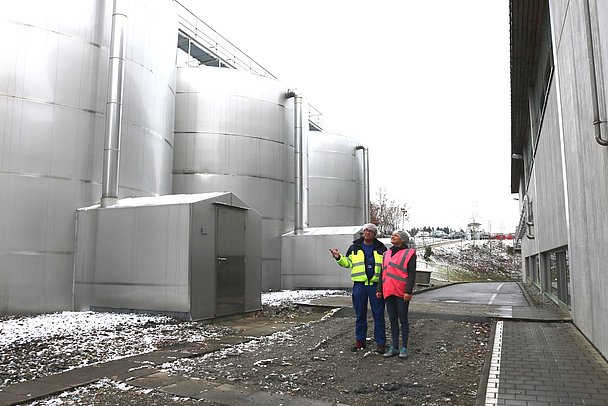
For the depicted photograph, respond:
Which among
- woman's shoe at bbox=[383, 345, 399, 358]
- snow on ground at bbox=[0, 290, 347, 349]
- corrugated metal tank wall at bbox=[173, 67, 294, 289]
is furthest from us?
corrugated metal tank wall at bbox=[173, 67, 294, 289]

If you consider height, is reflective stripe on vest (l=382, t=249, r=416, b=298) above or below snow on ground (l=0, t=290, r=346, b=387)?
above

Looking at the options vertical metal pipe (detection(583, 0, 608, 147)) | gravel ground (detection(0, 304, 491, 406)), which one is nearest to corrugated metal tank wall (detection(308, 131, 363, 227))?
gravel ground (detection(0, 304, 491, 406))

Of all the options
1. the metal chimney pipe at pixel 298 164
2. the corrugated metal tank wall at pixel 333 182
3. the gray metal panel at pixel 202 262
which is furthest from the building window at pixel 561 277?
the corrugated metal tank wall at pixel 333 182

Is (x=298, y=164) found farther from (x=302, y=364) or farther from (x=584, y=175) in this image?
(x=302, y=364)

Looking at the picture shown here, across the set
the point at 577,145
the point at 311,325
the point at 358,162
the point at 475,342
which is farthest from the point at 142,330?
the point at 358,162

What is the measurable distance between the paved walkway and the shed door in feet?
8.57

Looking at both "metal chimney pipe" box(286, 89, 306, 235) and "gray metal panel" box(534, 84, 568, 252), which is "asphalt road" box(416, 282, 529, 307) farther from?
"metal chimney pipe" box(286, 89, 306, 235)

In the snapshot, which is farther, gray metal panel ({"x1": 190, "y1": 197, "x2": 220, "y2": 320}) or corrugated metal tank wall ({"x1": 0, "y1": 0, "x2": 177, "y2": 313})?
corrugated metal tank wall ({"x1": 0, "y1": 0, "x2": 177, "y2": 313})

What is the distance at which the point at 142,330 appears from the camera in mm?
8977

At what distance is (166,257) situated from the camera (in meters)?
10.5

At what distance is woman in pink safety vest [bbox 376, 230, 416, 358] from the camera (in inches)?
270

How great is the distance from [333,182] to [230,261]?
1825cm

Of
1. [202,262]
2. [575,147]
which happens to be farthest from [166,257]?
[575,147]

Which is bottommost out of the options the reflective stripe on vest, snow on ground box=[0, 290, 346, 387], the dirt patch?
the dirt patch
